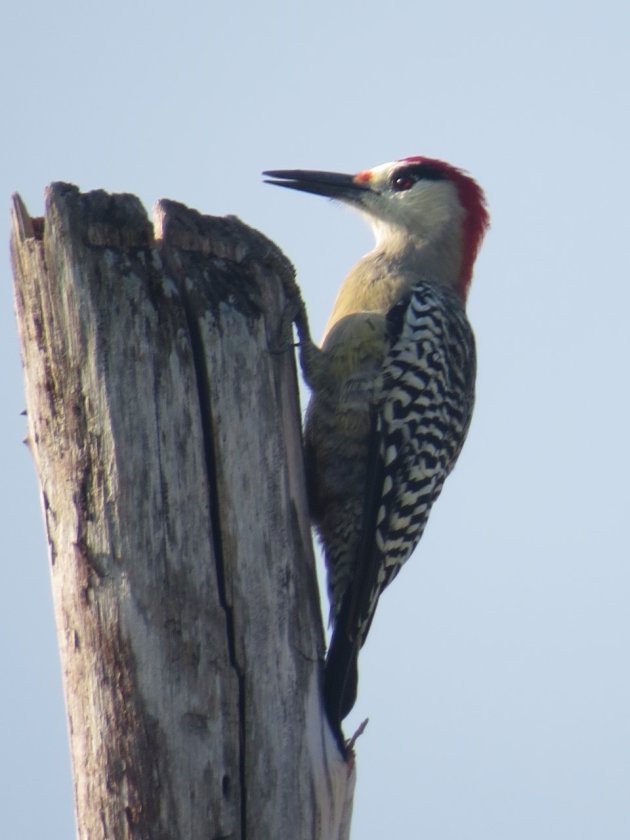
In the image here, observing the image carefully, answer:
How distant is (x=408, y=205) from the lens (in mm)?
8000

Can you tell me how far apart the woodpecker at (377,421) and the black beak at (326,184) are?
87 cm

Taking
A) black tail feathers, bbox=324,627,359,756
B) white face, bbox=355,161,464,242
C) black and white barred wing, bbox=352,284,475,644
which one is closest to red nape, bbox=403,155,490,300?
white face, bbox=355,161,464,242

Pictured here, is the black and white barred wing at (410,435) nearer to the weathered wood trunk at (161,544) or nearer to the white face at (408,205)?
the white face at (408,205)

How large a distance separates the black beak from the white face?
0.05m

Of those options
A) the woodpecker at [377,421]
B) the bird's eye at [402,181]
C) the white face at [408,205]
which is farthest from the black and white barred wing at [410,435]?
the bird's eye at [402,181]

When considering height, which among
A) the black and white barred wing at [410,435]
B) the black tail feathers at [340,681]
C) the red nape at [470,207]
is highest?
the red nape at [470,207]

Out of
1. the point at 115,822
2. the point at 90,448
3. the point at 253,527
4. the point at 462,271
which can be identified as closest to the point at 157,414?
the point at 90,448

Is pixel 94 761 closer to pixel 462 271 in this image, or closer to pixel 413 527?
pixel 413 527

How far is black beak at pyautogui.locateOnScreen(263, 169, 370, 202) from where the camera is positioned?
7973 millimetres

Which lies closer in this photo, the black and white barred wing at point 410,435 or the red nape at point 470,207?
the black and white barred wing at point 410,435

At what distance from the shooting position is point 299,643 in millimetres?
4484

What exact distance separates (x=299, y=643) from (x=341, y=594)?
1.32 meters

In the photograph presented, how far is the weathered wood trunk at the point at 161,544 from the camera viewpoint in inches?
161

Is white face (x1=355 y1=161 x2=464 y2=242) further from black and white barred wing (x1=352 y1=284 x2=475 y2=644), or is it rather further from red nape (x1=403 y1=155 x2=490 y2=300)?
black and white barred wing (x1=352 y1=284 x2=475 y2=644)
